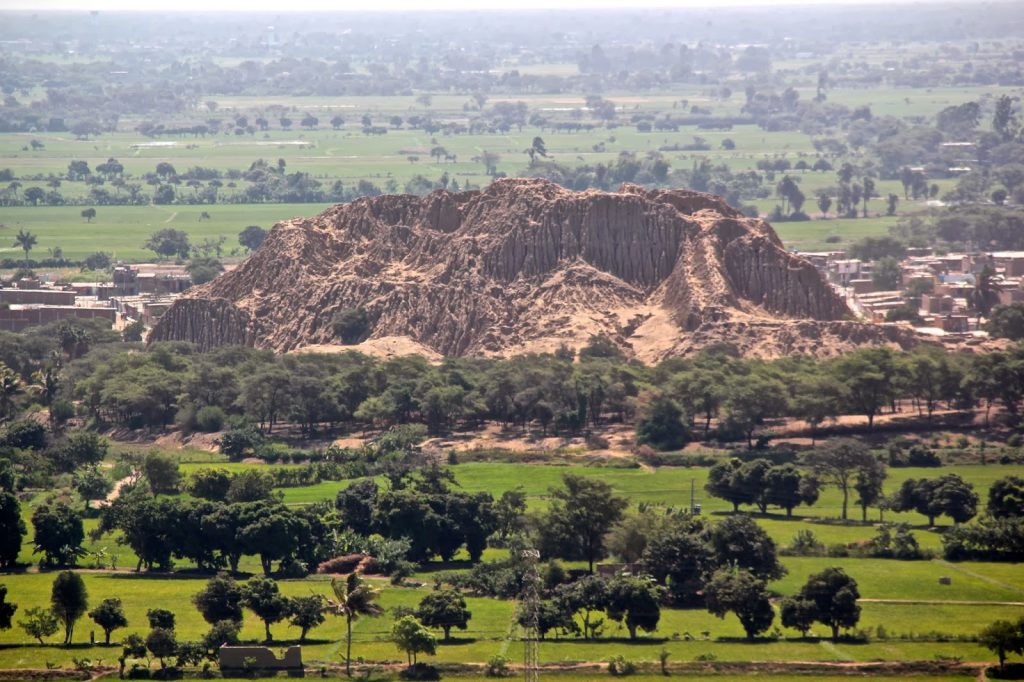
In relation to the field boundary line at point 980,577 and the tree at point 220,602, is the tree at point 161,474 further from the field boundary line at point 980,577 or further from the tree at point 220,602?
the field boundary line at point 980,577

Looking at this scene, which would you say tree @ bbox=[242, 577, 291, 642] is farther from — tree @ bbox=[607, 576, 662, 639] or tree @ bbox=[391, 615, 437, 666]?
tree @ bbox=[607, 576, 662, 639]

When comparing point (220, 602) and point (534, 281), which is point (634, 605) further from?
point (534, 281)

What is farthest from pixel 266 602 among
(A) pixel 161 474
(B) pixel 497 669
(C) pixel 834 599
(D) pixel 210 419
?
(D) pixel 210 419

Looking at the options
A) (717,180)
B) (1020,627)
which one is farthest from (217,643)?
(717,180)

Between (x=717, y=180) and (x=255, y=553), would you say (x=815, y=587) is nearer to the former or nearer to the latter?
(x=255, y=553)

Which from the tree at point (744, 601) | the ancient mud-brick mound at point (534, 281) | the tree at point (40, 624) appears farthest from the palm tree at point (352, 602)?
the ancient mud-brick mound at point (534, 281)

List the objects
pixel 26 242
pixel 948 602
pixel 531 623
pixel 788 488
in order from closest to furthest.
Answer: pixel 531 623 → pixel 948 602 → pixel 788 488 → pixel 26 242
